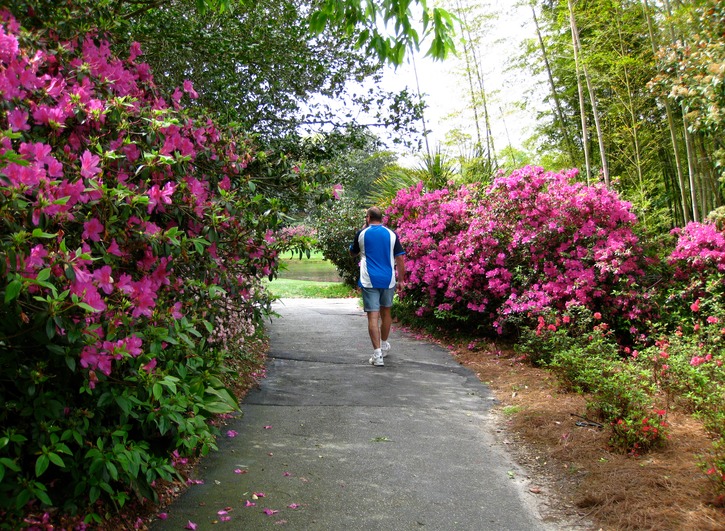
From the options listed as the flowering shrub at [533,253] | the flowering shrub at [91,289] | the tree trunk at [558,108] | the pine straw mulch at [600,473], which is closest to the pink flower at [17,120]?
the flowering shrub at [91,289]

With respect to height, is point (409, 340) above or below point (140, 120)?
below

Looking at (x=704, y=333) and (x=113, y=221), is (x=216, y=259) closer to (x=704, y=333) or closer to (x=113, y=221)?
(x=113, y=221)

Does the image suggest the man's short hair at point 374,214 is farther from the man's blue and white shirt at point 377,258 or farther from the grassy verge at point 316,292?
the grassy verge at point 316,292

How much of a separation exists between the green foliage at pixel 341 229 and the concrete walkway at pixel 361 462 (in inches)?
385

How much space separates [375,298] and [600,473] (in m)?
3.43

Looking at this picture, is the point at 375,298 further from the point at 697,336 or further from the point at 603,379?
the point at 697,336

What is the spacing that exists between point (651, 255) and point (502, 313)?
1.77 metres

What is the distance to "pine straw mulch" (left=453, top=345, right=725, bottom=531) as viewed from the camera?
110 inches

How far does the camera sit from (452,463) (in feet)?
11.8

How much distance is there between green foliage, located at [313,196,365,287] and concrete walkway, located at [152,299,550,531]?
9.78m

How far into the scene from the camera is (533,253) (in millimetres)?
6723

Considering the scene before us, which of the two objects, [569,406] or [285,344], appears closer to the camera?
[569,406]

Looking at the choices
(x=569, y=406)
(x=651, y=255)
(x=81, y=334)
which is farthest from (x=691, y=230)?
(x=81, y=334)

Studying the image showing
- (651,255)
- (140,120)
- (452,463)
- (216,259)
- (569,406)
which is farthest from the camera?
(651,255)
